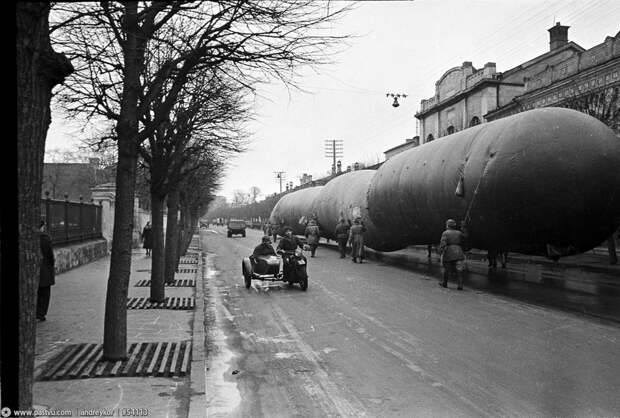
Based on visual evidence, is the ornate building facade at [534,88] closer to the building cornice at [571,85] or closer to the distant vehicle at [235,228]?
the building cornice at [571,85]

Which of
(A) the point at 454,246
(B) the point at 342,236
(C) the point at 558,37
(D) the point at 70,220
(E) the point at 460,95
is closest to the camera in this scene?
(A) the point at 454,246

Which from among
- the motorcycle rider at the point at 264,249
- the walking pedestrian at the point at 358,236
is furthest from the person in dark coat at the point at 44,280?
the walking pedestrian at the point at 358,236

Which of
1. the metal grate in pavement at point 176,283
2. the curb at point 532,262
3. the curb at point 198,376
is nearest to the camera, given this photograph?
the curb at point 198,376

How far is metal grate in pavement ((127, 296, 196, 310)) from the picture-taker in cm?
995

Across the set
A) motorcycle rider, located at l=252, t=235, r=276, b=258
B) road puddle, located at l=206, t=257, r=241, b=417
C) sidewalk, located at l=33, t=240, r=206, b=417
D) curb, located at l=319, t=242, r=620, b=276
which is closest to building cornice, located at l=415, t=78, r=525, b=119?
curb, located at l=319, t=242, r=620, b=276

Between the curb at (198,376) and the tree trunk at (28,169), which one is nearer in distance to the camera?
the tree trunk at (28,169)

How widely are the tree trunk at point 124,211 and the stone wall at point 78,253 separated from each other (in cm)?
1015

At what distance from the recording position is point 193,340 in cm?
713

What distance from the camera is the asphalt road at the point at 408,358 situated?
4859 millimetres

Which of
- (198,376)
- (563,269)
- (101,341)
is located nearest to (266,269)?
(101,341)

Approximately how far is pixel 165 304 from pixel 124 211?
417cm

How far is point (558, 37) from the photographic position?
3688cm

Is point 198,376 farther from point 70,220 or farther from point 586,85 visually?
point 586,85

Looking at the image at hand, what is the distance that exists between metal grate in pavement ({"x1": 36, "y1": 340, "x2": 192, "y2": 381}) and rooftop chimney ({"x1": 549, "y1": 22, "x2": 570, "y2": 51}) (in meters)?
37.0
